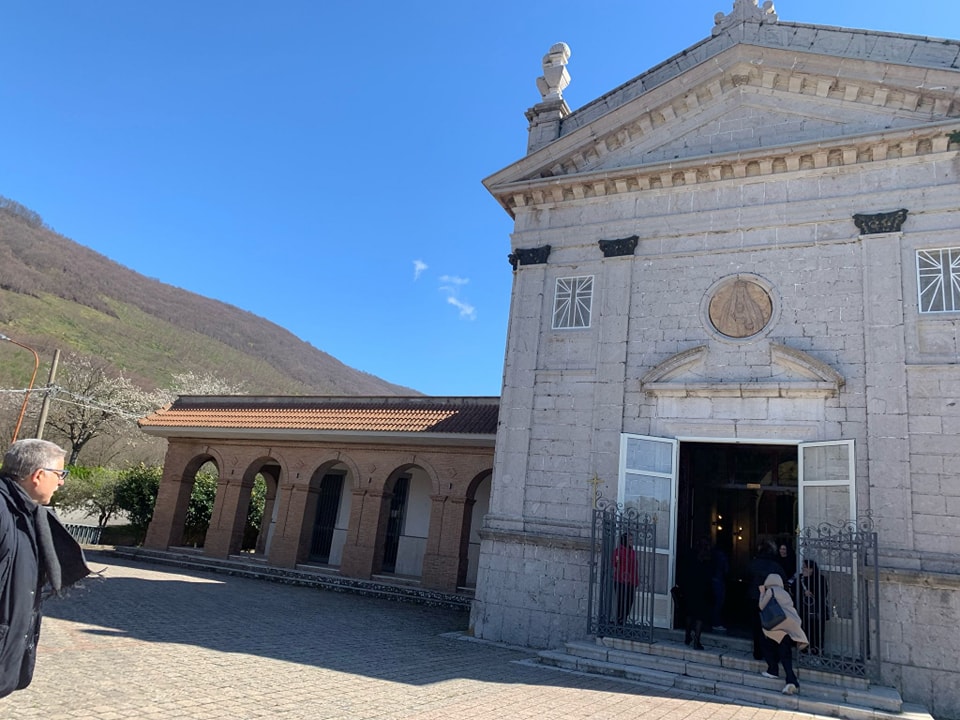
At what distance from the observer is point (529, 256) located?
1312 cm

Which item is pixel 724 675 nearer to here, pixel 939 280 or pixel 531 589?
pixel 531 589

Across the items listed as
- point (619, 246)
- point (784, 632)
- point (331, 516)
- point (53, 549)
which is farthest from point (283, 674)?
point (331, 516)

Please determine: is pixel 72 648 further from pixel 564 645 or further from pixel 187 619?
pixel 564 645

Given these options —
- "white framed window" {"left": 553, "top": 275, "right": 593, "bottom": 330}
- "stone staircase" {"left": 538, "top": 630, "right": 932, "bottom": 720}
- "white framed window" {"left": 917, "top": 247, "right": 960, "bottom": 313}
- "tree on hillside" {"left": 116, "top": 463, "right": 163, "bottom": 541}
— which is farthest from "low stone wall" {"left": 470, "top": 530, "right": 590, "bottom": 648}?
"tree on hillside" {"left": 116, "top": 463, "right": 163, "bottom": 541}

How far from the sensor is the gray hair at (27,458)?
301cm

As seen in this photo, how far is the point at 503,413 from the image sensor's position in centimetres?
1239

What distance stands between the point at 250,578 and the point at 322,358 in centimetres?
9813

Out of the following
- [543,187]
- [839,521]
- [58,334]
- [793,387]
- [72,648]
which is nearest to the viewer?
[72,648]

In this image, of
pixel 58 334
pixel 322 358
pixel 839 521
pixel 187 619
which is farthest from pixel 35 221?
pixel 839 521

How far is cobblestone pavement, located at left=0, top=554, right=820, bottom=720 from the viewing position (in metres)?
6.06

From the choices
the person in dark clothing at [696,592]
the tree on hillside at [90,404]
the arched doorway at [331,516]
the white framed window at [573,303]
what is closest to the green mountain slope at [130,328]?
the tree on hillside at [90,404]

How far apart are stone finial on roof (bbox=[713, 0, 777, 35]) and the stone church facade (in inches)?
2.1

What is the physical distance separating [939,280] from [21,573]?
11.5 m

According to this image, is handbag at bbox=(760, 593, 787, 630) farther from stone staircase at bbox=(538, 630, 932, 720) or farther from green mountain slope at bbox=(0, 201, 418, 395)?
green mountain slope at bbox=(0, 201, 418, 395)
